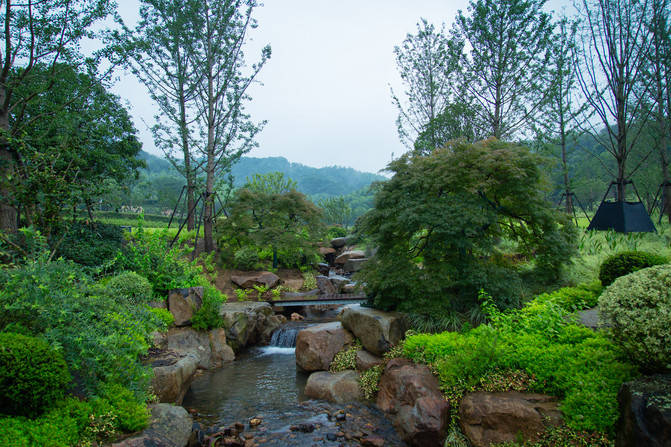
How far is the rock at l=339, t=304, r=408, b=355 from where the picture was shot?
6348mm

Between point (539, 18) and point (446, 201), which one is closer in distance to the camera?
point (446, 201)

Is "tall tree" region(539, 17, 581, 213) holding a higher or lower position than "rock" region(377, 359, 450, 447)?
higher

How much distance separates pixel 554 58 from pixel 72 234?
17145mm

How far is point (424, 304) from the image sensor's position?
250 inches

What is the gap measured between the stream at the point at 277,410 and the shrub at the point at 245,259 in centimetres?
567

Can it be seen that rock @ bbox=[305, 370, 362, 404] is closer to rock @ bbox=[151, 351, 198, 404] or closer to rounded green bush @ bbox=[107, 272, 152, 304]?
rock @ bbox=[151, 351, 198, 404]

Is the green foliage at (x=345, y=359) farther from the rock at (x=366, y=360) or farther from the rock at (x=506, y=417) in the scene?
the rock at (x=506, y=417)

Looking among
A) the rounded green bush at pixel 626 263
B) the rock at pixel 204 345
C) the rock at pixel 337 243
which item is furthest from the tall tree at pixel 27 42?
the rock at pixel 337 243

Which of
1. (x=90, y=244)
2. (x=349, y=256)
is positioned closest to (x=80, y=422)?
(x=90, y=244)

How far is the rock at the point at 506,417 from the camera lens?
152 inches

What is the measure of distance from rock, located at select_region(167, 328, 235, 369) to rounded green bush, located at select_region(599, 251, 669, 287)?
802cm

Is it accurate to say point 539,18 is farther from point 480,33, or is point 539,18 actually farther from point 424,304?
point 424,304

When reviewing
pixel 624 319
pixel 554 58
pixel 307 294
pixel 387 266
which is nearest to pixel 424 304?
pixel 387 266

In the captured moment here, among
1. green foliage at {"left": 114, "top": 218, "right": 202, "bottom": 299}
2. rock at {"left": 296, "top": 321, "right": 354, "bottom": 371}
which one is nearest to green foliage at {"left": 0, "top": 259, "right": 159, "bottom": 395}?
rock at {"left": 296, "top": 321, "right": 354, "bottom": 371}
